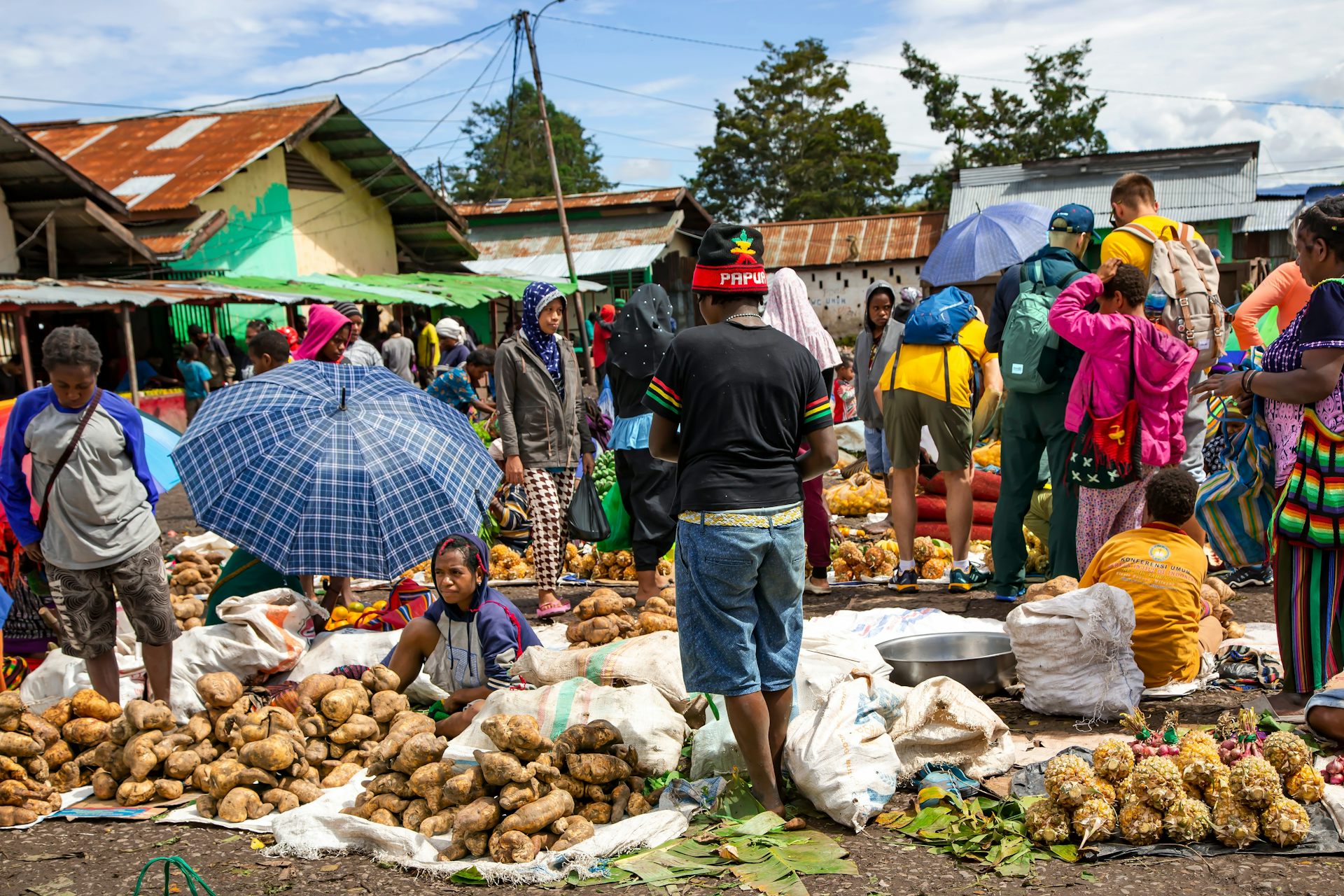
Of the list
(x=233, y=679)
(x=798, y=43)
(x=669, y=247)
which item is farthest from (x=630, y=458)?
(x=798, y=43)

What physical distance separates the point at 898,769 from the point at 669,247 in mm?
25352

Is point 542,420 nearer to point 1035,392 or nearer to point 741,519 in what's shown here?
point 1035,392

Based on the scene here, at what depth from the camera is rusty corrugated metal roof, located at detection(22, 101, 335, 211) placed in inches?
731

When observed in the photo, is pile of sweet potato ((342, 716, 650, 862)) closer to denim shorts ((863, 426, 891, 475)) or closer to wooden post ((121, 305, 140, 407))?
denim shorts ((863, 426, 891, 475))

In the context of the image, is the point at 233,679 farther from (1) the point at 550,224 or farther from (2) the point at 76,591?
(1) the point at 550,224

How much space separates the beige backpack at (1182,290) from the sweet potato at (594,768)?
376 centimetres

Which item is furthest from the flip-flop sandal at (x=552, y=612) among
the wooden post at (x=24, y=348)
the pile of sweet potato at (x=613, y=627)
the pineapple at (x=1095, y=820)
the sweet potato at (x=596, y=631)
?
the wooden post at (x=24, y=348)

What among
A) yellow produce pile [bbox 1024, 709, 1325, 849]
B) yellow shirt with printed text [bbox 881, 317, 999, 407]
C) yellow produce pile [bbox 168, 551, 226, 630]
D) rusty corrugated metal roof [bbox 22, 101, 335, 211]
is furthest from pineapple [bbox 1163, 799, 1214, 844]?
rusty corrugated metal roof [bbox 22, 101, 335, 211]

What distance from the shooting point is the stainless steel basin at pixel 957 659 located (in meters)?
4.60

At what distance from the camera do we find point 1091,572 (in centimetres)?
462

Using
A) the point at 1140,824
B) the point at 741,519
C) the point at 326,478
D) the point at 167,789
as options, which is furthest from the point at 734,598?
the point at 326,478

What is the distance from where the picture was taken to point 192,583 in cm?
757

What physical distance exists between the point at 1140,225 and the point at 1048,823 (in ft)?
11.5

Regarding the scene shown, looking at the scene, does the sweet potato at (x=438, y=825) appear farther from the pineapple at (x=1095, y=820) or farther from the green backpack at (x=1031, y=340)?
the green backpack at (x=1031, y=340)
